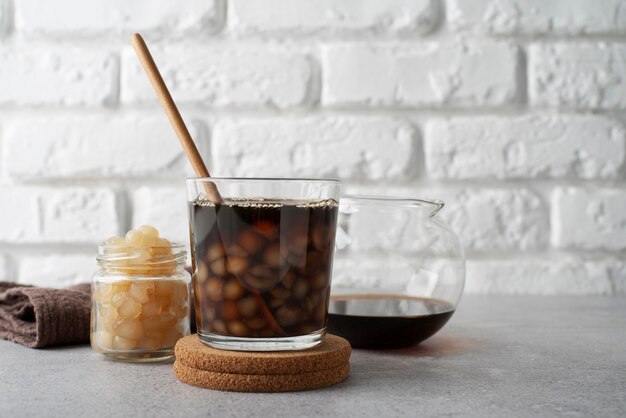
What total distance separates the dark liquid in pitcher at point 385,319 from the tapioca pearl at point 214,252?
202 mm

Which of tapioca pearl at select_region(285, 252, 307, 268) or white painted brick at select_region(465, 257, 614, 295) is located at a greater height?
tapioca pearl at select_region(285, 252, 307, 268)

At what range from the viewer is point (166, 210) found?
1491 millimetres

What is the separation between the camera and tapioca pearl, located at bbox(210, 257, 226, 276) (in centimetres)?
69

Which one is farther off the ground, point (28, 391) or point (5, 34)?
point (5, 34)

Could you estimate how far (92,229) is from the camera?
1507 mm

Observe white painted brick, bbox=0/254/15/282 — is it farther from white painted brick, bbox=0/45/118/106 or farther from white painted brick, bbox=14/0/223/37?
white painted brick, bbox=14/0/223/37

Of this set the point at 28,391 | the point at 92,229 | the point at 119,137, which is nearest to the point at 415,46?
the point at 119,137

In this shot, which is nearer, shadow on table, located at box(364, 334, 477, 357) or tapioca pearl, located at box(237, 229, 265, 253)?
tapioca pearl, located at box(237, 229, 265, 253)

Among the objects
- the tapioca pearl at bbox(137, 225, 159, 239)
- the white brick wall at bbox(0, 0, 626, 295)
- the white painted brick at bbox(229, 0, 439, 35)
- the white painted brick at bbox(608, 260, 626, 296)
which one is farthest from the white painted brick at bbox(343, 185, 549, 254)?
the tapioca pearl at bbox(137, 225, 159, 239)

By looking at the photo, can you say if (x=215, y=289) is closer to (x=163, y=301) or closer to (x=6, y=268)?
(x=163, y=301)

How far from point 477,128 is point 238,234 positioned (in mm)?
904

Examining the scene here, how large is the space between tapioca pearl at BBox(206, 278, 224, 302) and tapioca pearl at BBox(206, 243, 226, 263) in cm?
2

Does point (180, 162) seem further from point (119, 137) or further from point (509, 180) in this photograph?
point (509, 180)

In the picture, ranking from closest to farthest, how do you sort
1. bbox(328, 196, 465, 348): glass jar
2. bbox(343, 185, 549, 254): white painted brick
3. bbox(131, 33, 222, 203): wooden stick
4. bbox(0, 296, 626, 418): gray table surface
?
bbox(0, 296, 626, 418): gray table surface → bbox(131, 33, 222, 203): wooden stick → bbox(328, 196, 465, 348): glass jar → bbox(343, 185, 549, 254): white painted brick
